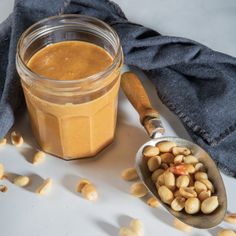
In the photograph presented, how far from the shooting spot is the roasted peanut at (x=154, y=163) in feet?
2.34

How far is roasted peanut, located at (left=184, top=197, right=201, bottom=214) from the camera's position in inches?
26.2

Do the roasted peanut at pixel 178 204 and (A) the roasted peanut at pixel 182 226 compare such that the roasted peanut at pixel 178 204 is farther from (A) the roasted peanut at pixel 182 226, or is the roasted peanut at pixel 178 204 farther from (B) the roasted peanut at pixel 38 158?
(B) the roasted peanut at pixel 38 158

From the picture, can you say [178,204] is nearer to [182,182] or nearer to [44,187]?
[182,182]

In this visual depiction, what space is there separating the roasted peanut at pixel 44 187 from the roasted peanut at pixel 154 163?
0.13m

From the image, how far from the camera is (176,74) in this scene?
0.82 m

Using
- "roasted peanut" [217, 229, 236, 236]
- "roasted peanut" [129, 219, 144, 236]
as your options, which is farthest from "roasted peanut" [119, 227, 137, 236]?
"roasted peanut" [217, 229, 236, 236]

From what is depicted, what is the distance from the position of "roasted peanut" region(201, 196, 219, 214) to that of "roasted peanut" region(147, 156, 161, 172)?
0.08 meters

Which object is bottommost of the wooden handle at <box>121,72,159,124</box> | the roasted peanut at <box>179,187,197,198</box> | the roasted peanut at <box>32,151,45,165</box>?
the roasted peanut at <box>32,151,45,165</box>

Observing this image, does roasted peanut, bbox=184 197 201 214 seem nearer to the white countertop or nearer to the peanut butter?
the white countertop

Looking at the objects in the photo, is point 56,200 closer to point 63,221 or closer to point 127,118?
point 63,221

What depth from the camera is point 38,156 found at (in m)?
0.73

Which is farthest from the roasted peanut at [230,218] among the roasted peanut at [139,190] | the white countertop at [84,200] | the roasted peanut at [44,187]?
the roasted peanut at [44,187]

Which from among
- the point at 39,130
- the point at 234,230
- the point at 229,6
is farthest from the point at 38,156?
the point at 229,6

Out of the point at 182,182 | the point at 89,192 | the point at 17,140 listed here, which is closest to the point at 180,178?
the point at 182,182
